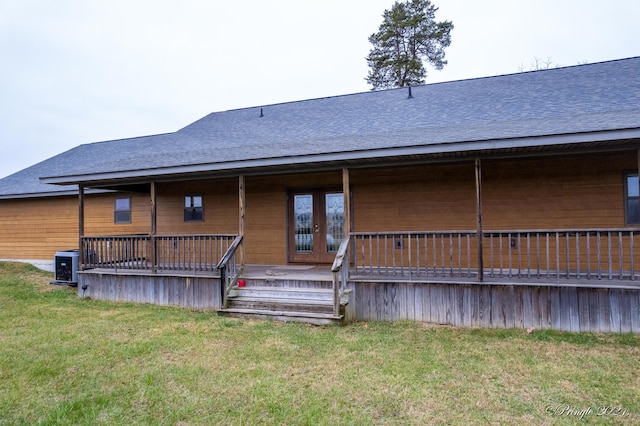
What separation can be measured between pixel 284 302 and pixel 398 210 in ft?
11.0

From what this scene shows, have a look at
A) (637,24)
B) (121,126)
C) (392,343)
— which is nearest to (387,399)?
(392,343)

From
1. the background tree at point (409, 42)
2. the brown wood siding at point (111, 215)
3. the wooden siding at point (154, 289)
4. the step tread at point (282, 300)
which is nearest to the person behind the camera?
the step tread at point (282, 300)

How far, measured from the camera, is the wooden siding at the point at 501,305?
5523mm

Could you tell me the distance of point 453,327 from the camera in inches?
241

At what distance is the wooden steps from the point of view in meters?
6.41

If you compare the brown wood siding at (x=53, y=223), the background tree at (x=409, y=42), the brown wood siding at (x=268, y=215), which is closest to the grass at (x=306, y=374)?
the brown wood siding at (x=268, y=215)

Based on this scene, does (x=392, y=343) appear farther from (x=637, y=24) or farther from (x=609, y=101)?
(x=637, y=24)

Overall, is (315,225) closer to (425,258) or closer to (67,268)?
(425,258)

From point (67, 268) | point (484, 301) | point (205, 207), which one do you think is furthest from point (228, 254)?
point (67, 268)

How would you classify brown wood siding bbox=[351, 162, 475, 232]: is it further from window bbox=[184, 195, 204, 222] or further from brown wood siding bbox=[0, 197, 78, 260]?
brown wood siding bbox=[0, 197, 78, 260]

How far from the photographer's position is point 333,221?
361 inches

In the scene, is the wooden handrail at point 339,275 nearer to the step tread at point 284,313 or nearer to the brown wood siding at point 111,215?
the step tread at point 284,313

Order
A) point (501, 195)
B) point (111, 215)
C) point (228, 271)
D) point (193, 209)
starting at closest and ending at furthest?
point (228, 271)
point (501, 195)
point (193, 209)
point (111, 215)

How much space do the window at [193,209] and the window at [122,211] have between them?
195 cm
